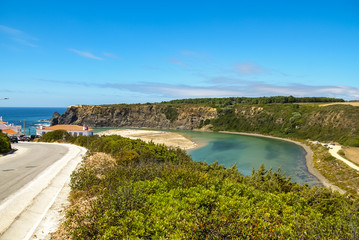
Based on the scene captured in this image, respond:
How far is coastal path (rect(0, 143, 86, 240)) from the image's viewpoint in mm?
7186

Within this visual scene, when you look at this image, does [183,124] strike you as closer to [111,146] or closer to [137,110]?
[137,110]

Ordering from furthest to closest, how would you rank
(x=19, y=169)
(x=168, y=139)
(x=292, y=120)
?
(x=292, y=120) < (x=168, y=139) < (x=19, y=169)

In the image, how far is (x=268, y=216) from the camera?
19.3ft

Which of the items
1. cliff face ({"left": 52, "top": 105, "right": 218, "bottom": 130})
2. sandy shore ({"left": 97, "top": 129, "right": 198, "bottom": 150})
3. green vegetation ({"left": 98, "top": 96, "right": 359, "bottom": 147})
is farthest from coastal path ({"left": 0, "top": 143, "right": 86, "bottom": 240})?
cliff face ({"left": 52, "top": 105, "right": 218, "bottom": 130})

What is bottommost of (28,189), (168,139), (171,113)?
(168,139)

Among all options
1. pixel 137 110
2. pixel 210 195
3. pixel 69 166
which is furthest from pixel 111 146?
pixel 137 110

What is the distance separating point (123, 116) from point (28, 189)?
111263 mm

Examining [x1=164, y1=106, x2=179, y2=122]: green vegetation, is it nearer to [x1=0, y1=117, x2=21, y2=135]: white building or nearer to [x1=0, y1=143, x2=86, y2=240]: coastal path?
[x1=0, y1=117, x2=21, y2=135]: white building

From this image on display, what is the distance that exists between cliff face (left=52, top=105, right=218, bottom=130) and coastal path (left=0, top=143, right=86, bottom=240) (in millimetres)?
96145

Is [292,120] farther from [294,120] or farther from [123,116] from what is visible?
[123,116]

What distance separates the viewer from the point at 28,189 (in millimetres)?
10547

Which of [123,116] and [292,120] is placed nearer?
[292,120]

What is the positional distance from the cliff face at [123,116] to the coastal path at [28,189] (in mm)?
96145

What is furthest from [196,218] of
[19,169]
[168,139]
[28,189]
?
[168,139]
